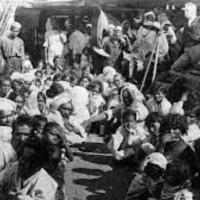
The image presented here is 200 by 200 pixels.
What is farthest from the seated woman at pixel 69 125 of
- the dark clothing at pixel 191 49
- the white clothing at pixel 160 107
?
the dark clothing at pixel 191 49

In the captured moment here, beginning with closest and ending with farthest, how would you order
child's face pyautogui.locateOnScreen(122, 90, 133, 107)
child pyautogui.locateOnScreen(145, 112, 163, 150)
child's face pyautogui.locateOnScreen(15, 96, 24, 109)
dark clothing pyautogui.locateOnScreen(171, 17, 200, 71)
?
child pyautogui.locateOnScreen(145, 112, 163, 150) < child's face pyautogui.locateOnScreen(122, 90, 133, 107) < child's face pyautogui.locateOnScreen(15, 96, 24, 109) < dark clothing pyautogui.locateOnScreen(171, 17, 200, 71)

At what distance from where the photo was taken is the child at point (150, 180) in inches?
246

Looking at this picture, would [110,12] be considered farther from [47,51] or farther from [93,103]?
[93,103]

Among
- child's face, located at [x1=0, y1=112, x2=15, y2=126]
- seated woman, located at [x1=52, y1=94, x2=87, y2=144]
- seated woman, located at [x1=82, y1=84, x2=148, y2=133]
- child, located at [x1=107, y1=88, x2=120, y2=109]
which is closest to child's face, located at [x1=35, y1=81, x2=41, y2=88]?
child, located at [x1=107, y1=88, x2=120, y2=109]

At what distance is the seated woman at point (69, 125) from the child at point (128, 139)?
1.06m

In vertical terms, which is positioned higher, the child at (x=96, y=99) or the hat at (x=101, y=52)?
the hat at (x=101, y=52)

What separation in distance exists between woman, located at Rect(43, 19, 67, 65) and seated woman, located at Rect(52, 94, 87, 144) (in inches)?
227

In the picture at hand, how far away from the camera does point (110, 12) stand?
15234 mm

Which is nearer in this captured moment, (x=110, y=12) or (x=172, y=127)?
(x=172, y=127)

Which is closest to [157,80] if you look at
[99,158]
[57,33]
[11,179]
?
[99,158]

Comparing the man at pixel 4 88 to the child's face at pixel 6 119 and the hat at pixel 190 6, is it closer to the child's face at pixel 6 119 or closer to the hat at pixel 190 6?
the child's face at pixel 6 119

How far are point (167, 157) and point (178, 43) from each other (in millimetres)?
5319

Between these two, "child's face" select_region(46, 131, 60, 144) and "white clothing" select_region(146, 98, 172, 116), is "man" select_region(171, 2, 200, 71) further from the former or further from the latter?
"child's face" select_region(46, 131, 60, 144)

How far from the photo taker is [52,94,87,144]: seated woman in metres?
9.23
